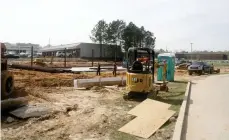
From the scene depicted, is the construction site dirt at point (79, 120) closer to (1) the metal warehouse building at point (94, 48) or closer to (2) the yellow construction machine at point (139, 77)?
(2) the yellow construction machine at point (139, 77)

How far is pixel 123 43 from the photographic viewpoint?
8469 cm

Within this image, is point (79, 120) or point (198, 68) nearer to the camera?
point (79, 120)

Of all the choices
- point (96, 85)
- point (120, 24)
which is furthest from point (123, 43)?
point (96, 85)

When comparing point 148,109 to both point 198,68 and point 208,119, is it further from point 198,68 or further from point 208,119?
point 198,68

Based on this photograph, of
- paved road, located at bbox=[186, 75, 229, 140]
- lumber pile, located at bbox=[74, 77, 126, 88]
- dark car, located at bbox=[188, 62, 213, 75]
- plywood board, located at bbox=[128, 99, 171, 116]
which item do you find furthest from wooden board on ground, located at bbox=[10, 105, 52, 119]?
dark car, located at bbox=[188, 62, 213, 75]

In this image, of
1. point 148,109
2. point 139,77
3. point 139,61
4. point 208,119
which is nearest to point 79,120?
point 148,109

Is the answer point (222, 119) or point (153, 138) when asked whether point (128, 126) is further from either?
point (222, 119)

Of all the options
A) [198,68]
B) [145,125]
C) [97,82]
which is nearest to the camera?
[145,125]

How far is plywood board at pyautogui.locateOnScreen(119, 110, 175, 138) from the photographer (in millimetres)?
8430

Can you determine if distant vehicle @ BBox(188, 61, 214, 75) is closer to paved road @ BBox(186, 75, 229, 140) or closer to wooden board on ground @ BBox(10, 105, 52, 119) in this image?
paved road @ BBox(186, 75, 229, 140)

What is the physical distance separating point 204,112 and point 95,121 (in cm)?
462

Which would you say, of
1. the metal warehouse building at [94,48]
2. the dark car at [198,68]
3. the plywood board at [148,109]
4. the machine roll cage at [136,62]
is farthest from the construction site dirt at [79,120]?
the metal warehouse building at [94,48]

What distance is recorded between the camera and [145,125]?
29.8ft

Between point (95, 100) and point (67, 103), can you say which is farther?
point (95, 100)
